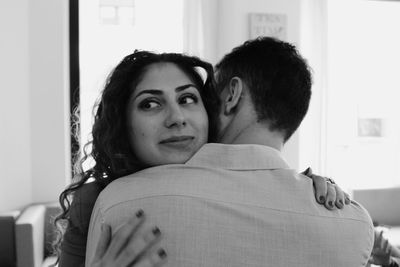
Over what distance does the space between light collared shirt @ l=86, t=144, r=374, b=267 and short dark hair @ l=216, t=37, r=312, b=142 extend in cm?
29

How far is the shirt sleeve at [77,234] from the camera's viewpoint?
104 centimetres

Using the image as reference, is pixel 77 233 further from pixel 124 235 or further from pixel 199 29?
pixel 199 29

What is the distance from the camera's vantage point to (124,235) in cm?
84

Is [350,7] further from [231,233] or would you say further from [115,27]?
[231,233]

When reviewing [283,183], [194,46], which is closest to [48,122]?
[194,46]

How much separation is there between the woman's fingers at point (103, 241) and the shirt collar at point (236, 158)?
0.22 m

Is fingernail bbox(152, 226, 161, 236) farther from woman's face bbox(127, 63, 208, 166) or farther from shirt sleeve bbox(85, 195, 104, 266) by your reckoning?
woman's face bbox(127, 63, 208, 166)

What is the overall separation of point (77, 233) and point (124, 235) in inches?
10.6

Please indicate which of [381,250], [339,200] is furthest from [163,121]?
[381,250]

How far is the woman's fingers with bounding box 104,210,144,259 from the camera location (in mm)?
837

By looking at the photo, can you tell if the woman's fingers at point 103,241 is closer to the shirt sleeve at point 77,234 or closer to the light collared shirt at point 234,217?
the light collared shirt at point 234,217

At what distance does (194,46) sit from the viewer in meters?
4.42

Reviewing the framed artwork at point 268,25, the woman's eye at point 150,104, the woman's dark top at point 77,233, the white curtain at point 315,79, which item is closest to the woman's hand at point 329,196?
the woman's eye at point 150,104

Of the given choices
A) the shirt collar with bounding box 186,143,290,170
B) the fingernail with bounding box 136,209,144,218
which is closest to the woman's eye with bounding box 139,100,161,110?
the shirt collar with bounding box 186,143,290,170
